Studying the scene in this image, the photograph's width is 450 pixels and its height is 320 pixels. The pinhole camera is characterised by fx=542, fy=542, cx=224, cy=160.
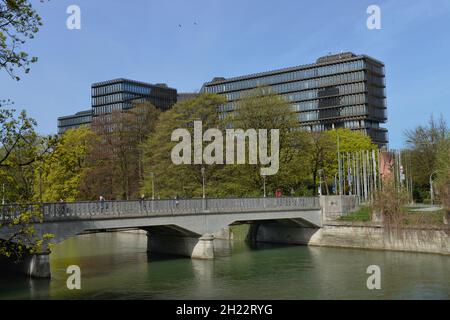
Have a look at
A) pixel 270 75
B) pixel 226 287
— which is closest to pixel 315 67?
pixel 270 75

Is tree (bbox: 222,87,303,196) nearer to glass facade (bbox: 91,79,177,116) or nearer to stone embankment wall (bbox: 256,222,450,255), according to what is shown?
stone embankment wall (bbox: 256,222,450,255)

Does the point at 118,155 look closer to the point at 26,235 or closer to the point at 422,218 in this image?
the point at 422,218

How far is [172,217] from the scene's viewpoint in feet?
123

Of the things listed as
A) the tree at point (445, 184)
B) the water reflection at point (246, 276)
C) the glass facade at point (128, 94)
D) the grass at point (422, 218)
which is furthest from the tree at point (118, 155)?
the glass facade at point (128, 94)

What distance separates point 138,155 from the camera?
6269cm

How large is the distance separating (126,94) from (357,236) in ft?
343

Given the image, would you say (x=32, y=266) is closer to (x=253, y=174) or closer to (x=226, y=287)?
(x=226, y=287)

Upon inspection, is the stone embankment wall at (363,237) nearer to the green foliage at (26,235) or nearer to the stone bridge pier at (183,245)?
the stone bridge pier at (183,245)

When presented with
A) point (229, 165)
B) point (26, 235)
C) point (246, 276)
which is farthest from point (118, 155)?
point (26, 235)

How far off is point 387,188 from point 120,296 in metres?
24.8

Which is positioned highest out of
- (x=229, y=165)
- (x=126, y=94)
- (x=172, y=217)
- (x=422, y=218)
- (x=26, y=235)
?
(x=126, y=94)

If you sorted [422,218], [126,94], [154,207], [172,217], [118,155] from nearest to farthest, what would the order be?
[154,207], [172,217], [422,218], [118,155], [126,94]

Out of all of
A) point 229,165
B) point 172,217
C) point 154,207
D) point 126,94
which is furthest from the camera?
point 126,94
